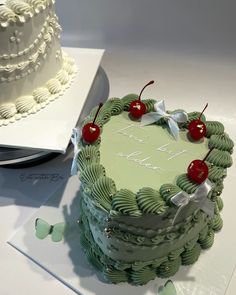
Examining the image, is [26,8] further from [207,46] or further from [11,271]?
[207,46]

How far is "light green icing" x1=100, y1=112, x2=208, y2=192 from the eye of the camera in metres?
1.25

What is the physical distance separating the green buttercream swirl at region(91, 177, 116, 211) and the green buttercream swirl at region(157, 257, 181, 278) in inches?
11.7

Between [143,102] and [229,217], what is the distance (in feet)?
1.52

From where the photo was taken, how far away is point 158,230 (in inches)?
47.4

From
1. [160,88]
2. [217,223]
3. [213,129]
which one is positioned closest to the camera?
[213,129]

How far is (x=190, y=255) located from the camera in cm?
139

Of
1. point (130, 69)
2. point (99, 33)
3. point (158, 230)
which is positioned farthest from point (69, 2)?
point (158, 230)

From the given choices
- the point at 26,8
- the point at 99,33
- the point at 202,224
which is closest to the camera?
the point at 202,224

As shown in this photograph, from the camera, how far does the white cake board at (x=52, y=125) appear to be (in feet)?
4.79

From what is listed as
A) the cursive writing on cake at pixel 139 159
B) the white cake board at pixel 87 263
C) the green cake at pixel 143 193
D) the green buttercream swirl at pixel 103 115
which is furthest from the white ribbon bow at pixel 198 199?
the green buttercream swirl at pixel 103 115

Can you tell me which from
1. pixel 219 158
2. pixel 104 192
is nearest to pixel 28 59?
pixel 104 192

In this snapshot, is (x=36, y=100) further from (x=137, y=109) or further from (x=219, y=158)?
(x=219, y=158)

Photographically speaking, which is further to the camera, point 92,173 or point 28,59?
point 28,59

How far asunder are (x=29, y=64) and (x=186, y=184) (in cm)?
68
